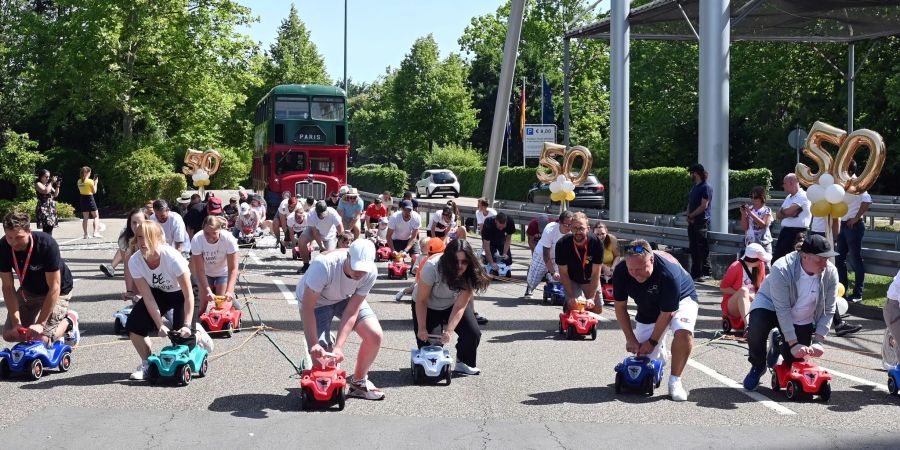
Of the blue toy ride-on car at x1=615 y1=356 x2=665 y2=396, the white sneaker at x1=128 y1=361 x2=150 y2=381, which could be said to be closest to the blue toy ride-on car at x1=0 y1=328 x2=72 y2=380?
the white sneaker at x1=128 y1=361 x2=150 y2=381

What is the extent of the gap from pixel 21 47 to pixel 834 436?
154ft

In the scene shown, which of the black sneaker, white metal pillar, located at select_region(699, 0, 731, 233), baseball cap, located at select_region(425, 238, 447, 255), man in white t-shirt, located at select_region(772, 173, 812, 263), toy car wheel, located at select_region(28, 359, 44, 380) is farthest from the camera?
white metal pillar, located at select_region(699, 0, 731, 233)

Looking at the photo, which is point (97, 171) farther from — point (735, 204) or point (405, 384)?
point (405, 384)

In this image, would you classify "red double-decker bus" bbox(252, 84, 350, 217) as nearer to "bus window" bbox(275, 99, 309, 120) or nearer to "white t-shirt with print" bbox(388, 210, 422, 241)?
"bus window" bbox(275, 99, 309, 120)

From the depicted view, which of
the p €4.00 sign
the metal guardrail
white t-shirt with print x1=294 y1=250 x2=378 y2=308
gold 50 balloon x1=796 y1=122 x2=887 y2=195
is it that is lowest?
the metal guardrail

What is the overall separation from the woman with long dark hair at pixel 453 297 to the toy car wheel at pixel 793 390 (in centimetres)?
274

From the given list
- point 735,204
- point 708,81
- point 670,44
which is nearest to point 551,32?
point 670,44

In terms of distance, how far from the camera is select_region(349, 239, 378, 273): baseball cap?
879cm

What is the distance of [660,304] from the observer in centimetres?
941

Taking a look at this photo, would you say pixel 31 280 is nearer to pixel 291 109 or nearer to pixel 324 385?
pixel 324 385

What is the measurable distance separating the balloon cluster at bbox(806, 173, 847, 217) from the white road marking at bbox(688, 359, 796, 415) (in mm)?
3569

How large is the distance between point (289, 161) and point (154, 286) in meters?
28.4

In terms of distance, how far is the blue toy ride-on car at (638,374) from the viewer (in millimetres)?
9430

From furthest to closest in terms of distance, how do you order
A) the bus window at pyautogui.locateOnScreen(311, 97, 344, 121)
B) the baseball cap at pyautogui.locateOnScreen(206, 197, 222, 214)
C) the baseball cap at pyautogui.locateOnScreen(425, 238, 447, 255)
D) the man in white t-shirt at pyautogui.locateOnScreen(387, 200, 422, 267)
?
the bus window at pyautogui.locateOnScreen(311, 97, 344, 121) < the man in white t-shirt at pyautogui.locateOnScreen(387, 200, 422, 267) < the baseball cap at pyautogui.locateOnScreen(206, 197, 222, 214) < the baseball cap at pyautogui.locateOnScreen(425, 238, 447, 255)
